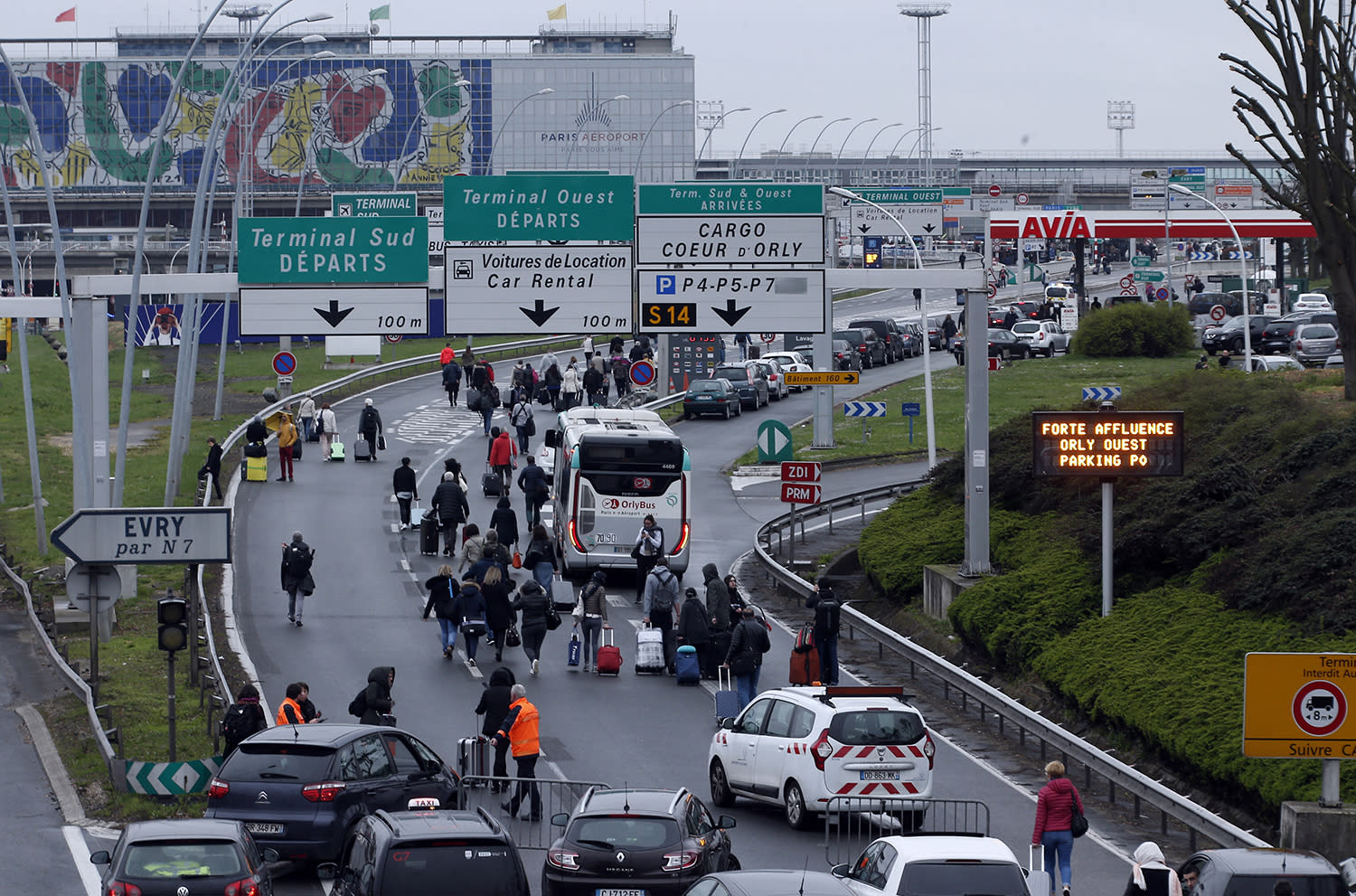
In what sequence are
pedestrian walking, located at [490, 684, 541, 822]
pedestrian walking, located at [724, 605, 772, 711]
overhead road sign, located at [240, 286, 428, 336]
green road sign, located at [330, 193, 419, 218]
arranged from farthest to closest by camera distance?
green road sign, located at [330, 193, 419, 218] < overhead road sign, located at [240, 286, 428, 336] < pedestrian walking, located at [724, 605, 772, 711] < pedestrian walking, located at [490, 684, 541, 822]

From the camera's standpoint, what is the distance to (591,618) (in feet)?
87.5

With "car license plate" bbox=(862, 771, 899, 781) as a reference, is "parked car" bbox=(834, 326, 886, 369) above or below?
above

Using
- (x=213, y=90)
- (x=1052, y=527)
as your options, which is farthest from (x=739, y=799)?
(x=213, y=90)

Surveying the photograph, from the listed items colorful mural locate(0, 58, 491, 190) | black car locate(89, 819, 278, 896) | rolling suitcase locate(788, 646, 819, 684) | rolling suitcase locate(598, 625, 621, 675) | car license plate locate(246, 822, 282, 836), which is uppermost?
colorful mural locate(0, 58, 491, 190)

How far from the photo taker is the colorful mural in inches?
6393

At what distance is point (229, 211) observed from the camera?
16825 cm

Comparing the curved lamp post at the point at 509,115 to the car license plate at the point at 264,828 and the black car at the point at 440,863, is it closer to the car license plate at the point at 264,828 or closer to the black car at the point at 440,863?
the car license plate at the point at 264,828

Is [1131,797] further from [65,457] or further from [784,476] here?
[65,457]

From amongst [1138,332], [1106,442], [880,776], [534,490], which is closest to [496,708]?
[880,776]

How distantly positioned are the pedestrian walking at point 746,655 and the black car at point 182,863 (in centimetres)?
1021

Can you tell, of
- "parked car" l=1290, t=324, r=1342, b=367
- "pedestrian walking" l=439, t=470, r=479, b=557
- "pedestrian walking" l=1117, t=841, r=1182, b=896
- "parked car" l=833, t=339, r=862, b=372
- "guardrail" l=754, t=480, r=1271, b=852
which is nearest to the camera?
"pedestrian walking" l=1117, t=841, r=1182, b=896

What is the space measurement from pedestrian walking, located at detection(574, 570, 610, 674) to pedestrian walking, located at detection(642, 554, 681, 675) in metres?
0.75

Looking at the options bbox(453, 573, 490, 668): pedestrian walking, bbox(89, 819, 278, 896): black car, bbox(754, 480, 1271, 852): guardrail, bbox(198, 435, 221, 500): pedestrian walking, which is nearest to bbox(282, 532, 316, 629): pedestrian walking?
bbox(453, 573, 490, 668): pedestrian walking

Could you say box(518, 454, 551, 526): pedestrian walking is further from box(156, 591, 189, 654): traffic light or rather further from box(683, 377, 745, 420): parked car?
box(683, 377, 745, 420): parked car
